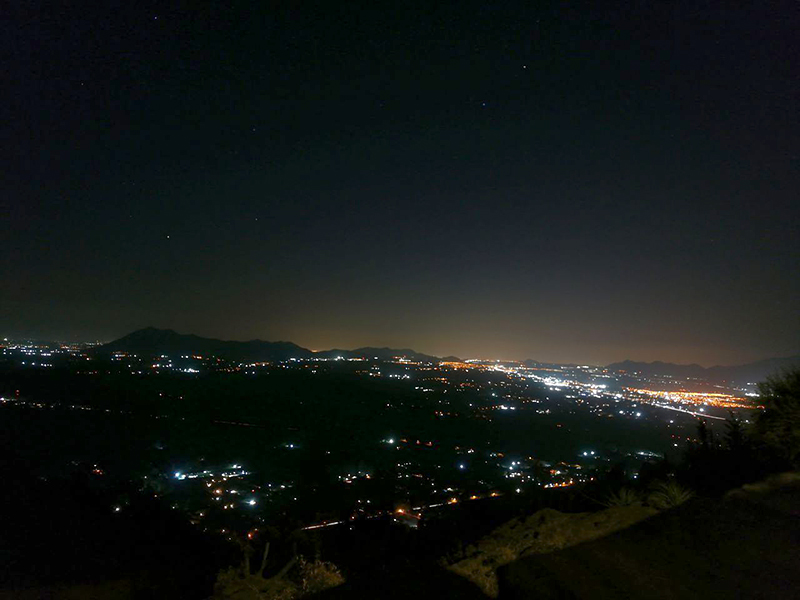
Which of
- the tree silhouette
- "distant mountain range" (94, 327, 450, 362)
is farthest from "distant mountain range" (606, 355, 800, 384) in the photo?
"distant mountain range" (94, 327, 450, 362)

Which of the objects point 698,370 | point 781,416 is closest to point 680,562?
point 781,416

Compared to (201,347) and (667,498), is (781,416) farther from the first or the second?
(201,347)

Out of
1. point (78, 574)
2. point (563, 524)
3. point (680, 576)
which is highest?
point (680, 576)

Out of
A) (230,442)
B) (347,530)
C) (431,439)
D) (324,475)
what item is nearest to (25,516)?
(347,530)

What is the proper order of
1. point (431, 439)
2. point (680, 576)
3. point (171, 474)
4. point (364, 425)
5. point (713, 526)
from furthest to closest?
point (364, 425) → point (431, 439) → point (171, 474) → point (713, 526) → point (680, 576)

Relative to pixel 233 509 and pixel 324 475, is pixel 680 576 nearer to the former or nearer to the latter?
pixel 233 509

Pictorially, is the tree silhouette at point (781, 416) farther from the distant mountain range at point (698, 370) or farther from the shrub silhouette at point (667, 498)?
the distant mountain range at point (698, 370)
